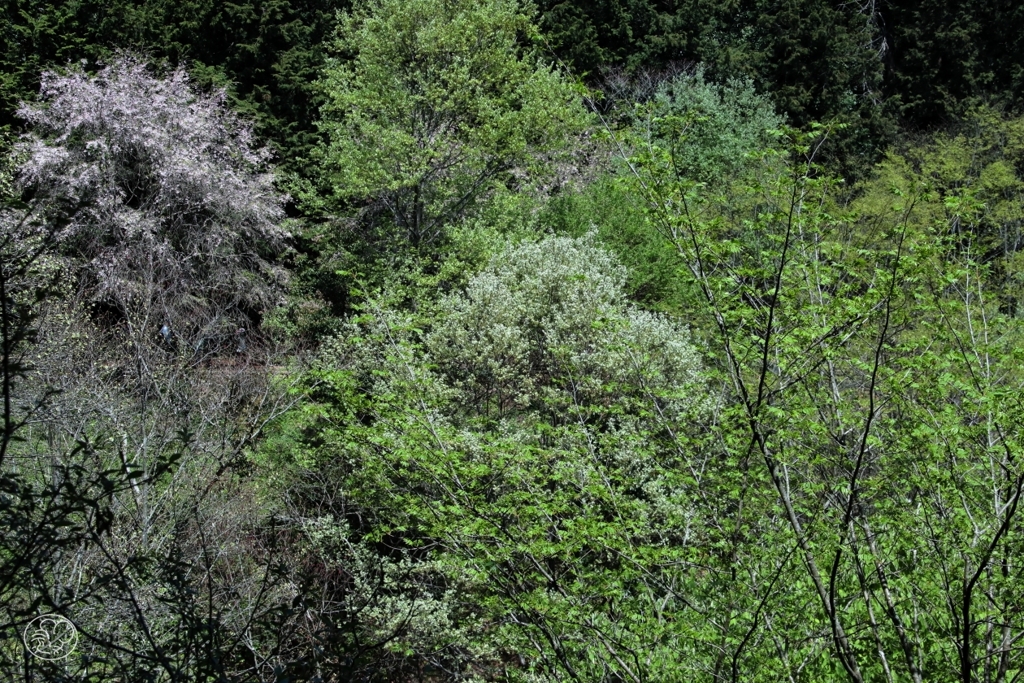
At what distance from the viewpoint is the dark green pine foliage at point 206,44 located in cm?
1816

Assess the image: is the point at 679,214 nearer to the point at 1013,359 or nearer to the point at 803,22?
the point at 1013,359

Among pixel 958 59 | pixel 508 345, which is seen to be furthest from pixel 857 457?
pixel 958 59

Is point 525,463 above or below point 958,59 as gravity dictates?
below

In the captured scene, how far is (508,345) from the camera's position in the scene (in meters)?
11.0

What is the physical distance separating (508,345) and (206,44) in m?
14.2

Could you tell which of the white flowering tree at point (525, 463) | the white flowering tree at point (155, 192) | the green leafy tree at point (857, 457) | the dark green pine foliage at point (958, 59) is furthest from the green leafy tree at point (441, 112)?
the dark green pine foliage at point (958, 59)

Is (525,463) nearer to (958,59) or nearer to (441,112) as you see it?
(441,112)

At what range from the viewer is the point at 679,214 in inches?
168

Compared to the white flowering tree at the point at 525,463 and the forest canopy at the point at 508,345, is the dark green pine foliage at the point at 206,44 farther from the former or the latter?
the white flowering tree at the point at 525,463

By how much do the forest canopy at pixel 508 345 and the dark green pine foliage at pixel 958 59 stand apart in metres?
0.12

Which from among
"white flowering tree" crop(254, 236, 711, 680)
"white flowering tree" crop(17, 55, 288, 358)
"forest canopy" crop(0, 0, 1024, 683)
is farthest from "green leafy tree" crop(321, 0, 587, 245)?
"white flowering tree" crop(254, 236, 711, 680)

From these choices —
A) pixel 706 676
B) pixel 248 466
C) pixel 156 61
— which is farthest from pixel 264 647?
pixel 156 61

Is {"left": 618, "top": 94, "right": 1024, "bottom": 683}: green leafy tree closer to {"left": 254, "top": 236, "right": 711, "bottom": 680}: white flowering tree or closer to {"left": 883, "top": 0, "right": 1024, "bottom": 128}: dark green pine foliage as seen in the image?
{"left": 254, "top": 236, "right": 711, "bottom": 680}: white flowering tree

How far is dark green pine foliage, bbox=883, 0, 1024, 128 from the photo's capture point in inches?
893
